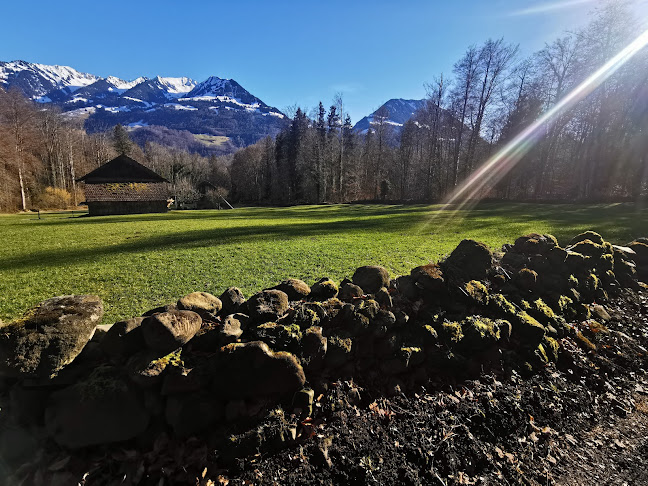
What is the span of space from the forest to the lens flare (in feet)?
1.34

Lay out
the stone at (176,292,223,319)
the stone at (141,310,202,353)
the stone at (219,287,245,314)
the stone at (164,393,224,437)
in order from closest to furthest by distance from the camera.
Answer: the stone at (164,393,224,437) → the stone at (141,310,202,353) → the stone at (176,292,223,319) → the stone at (219,287,245,314)

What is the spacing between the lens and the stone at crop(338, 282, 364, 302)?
10.6ft

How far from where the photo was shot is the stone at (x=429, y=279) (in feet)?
11.0

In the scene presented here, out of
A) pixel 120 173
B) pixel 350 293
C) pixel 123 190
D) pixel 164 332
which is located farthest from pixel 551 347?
pixel 120 173

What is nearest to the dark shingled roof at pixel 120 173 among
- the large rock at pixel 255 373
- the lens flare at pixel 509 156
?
the lens flare at pixel 509 156

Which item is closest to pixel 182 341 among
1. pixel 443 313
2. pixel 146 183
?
pixel 443 313

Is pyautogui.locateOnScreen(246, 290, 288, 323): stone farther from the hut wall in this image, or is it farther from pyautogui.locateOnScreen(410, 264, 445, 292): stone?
the hut wall

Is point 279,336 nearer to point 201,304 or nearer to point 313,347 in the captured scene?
point 313,347

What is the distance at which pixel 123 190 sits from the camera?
3103cm

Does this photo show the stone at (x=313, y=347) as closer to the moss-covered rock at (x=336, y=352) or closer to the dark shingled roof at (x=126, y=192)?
the moss-covered rock at (x=336, y=352)

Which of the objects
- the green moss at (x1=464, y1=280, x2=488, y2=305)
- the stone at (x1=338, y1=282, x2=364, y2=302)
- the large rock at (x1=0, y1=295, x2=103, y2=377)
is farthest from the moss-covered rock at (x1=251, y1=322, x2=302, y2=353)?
the green moss at (x1=464, y1=280, x2=488, y2=305)

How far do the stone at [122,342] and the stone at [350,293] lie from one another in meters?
1.96

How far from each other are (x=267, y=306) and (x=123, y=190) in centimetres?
3594

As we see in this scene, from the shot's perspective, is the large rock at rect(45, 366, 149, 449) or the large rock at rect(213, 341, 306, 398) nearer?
the large rock at rect(45, 366, 149, 449)
